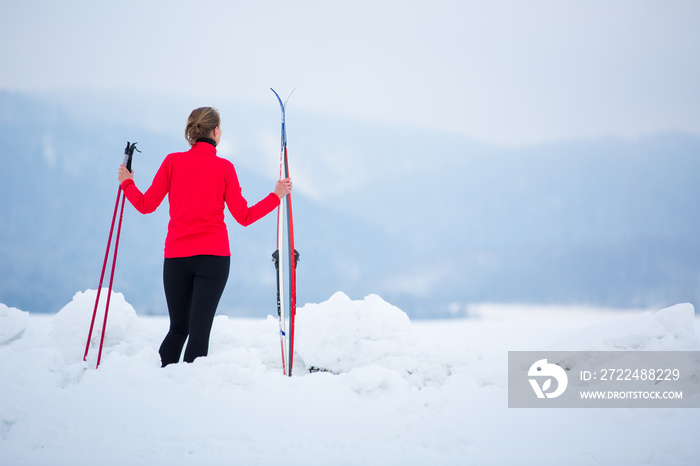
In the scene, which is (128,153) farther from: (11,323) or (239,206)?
(11,323)

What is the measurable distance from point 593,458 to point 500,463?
1.12ft

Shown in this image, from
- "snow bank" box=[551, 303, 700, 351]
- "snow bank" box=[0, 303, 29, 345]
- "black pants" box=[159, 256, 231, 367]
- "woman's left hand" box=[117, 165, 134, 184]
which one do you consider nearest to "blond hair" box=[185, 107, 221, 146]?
"woman's left hand" box=[117, 165, 134, 184]

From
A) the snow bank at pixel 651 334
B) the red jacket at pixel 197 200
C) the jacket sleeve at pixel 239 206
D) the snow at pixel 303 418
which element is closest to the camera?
the snow at pixel 303 418

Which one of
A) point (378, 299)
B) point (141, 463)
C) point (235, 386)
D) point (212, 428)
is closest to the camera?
point (141, 463)

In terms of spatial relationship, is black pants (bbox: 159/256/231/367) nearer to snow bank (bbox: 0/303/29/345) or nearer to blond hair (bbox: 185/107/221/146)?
blond hair (bbox: 185/107/221/146)

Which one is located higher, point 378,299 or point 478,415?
point 378,299

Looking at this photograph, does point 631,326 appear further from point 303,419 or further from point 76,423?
point 76,423

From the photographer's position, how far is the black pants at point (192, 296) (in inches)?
94.5

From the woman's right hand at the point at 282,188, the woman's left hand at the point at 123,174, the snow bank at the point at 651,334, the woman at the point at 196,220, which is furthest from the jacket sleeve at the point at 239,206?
the snow bank at the point at 651,334

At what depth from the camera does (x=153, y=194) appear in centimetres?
247

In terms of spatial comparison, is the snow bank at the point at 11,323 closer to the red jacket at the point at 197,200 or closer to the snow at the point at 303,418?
the snow at the point at 303,418

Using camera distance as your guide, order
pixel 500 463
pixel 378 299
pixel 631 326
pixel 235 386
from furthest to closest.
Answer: pixel 378 299 < pixel 631 326 < pixel 235 386 < pixel 500 463

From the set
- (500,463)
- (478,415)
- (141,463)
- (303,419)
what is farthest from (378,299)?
(141,463)

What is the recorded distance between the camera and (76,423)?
1916 mm
